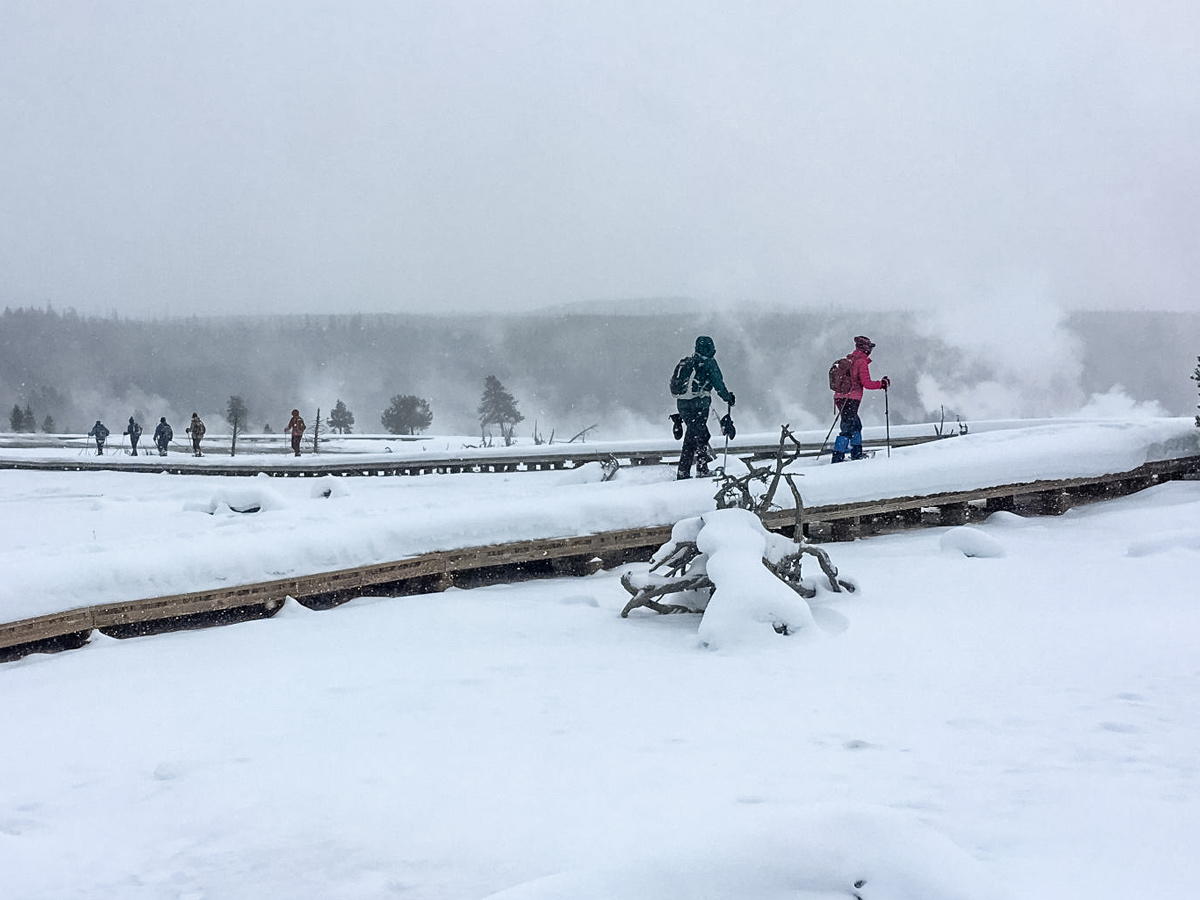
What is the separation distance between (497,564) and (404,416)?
63.3 metres

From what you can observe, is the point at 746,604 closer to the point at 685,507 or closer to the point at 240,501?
the point at 685,507

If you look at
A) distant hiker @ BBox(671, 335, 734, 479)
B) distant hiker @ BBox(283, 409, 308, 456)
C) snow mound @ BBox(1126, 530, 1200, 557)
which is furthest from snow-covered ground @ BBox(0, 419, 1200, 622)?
distant hiker @ BBox(283, 409, 308, 456)

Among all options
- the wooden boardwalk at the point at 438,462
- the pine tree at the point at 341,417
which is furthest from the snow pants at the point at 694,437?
the pine tree at the point at 341,417

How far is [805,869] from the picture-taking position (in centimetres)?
236

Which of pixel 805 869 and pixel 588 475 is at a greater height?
pixel 588 475

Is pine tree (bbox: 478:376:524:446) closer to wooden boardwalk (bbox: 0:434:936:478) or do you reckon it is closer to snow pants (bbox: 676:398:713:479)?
wooden boardwalk (bbox: 0:434:936:478)

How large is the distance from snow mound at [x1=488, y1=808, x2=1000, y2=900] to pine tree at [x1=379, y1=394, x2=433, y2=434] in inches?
2680

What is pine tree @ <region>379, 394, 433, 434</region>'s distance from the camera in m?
68.8

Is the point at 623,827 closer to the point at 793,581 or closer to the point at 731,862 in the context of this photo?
the point at 731,862

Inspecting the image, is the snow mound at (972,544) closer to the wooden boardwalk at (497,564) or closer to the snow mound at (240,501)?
the wooden boardwalk at (497,564)

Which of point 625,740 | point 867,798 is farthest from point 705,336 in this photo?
point 867,798

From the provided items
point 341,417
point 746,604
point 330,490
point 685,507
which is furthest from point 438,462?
point 341,417

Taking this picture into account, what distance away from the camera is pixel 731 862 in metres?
2.39

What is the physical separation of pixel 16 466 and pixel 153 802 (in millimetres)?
25448
